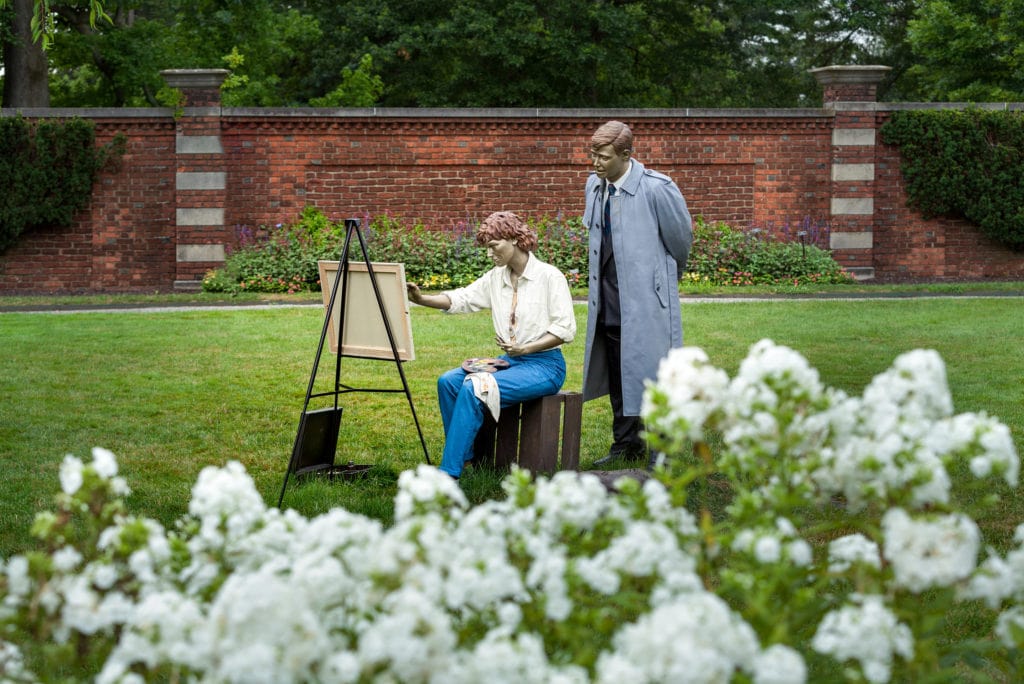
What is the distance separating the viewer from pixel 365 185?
18625 mm

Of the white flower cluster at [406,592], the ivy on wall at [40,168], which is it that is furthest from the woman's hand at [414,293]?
the ivy on wall at [40,168]

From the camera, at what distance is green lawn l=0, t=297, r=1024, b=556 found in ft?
21.7

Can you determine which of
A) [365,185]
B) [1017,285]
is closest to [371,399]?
[365,185]

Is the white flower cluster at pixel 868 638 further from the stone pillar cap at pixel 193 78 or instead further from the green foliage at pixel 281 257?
the stone pillar cap at pixel 193 78

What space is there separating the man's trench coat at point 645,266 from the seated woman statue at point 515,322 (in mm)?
322

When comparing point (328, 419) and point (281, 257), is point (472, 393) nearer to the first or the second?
point (328, 419)

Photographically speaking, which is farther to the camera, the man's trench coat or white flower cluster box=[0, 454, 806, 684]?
the man's trench coat

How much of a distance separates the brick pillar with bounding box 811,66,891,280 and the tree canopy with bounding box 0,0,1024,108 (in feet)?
22.0

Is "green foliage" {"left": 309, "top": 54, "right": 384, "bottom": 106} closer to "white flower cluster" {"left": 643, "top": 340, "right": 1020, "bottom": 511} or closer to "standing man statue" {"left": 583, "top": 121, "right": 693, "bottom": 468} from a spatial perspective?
"standing man statue" {"left": 583, "top": 121, "right": 693, "bottom": 468}

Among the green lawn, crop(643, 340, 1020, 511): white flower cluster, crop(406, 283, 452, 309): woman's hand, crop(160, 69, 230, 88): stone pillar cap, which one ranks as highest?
crop(160, 69, 230, 88): stone pillar cap

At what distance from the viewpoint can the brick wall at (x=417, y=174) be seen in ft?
59.8

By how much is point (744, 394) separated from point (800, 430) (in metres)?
0.13

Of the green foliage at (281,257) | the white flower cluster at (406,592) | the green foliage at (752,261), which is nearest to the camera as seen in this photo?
the white flower cluster at (406,592)

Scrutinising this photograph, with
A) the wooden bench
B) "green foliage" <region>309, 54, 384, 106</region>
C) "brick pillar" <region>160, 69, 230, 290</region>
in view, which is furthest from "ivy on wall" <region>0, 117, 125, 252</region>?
the wooden bench
